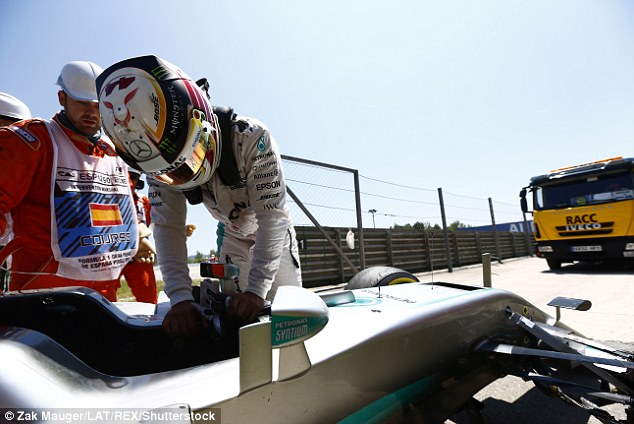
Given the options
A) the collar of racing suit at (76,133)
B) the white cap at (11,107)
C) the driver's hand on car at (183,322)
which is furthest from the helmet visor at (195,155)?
the white cap at (11,107)

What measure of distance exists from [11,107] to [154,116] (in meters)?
2.00

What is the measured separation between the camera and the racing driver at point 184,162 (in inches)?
48.5

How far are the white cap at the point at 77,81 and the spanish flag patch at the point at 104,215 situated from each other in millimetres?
615

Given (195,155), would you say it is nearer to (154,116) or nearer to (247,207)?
(154,116)

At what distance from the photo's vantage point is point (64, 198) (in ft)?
5.82

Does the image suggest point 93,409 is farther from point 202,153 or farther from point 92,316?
point 202,153

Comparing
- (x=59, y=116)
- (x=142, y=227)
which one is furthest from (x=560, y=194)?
(x=59, y=116)

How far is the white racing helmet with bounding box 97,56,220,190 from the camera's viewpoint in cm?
123

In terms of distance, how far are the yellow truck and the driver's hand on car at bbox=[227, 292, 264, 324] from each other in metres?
7.68

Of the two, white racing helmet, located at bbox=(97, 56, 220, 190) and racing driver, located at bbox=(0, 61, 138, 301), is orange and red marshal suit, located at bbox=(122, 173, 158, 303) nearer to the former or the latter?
racing driver, located at bbox=(0, 61, 138, 301)

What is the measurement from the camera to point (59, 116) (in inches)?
75.3

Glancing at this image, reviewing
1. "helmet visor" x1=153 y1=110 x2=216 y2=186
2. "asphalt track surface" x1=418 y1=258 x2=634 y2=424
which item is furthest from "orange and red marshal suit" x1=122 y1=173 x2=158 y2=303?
"asphalt track surface" x1=418 y1=258 x2=634 y2=424

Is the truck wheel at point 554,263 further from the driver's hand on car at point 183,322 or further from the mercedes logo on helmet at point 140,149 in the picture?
the mercedes logo on helmet at point 140,149

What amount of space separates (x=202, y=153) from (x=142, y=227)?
135 cm
